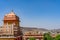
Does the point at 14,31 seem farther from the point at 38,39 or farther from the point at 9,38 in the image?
the point at 38,39

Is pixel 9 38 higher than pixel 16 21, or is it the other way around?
pixel 16 21

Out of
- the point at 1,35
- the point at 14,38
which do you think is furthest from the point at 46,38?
the point at 1,35

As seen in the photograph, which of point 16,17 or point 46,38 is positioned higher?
point 16,17

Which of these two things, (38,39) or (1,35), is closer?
(1,35)

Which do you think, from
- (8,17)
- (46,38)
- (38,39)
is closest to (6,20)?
(8,17)

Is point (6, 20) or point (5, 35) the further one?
point (6, 20)

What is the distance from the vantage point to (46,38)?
2473cm

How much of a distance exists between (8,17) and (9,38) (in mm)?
Result: 4847

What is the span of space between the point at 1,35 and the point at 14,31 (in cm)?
176

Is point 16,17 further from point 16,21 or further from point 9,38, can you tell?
point 9,38

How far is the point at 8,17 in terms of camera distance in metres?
29.1

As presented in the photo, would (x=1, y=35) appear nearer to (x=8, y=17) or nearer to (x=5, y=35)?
(x=5, y=35)

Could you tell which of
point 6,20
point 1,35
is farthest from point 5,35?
point 6,20

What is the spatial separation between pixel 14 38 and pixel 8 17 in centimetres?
494
